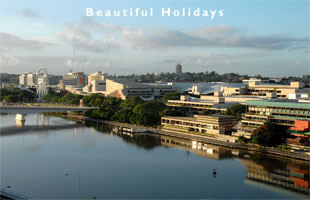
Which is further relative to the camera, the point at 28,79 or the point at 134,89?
the point at 28,79

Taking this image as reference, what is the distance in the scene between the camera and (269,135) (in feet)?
47.7

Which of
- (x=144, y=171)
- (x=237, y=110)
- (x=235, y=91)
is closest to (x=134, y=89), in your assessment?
(x=235, y=91)

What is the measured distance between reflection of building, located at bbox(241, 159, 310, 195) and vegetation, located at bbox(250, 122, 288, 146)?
1599 millimetres

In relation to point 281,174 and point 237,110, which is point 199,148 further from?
point 237,110

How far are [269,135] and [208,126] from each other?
3.98m

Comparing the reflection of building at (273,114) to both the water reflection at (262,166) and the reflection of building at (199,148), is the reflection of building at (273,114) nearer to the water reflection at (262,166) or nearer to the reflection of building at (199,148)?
the reflection of building at (199,148)

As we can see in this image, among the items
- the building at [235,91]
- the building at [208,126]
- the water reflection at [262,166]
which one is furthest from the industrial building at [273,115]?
the building at [235,91]

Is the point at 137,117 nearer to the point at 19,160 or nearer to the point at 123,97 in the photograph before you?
the point at 19,160

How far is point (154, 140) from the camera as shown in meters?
17.8

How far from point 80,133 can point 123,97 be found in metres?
15.7

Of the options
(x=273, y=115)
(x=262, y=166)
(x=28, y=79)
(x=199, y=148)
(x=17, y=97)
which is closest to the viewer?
(x=262, y=166)

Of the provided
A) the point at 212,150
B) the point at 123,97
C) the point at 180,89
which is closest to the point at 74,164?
the point at 212,150

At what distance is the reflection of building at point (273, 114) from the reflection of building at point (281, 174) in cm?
260

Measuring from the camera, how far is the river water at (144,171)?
1002cm
